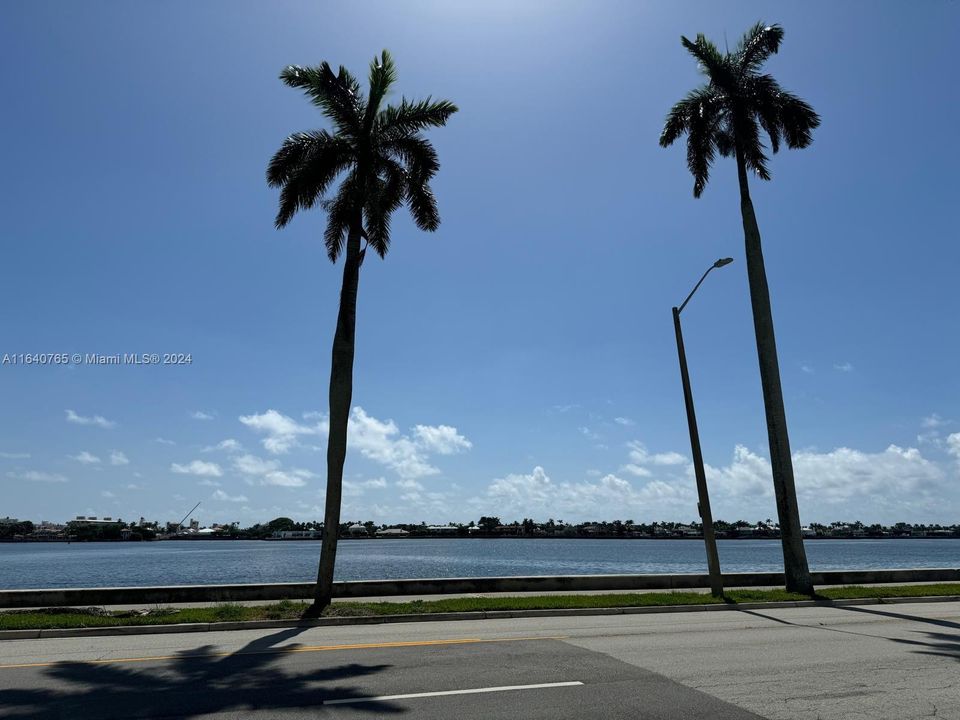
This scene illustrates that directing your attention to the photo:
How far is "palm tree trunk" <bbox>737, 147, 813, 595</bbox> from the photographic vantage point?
839 inches

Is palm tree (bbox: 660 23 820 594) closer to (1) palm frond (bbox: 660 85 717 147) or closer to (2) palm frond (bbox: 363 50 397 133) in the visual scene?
(1) palm frond (bbox: 660 85 717 147)

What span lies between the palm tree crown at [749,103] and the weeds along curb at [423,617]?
1553 cm

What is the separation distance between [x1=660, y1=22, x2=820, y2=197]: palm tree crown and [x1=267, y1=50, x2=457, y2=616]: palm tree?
1113 cm

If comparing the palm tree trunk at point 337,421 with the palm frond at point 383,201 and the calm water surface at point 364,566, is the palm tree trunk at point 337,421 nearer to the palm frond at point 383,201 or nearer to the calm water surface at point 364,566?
the palm frond at point 383,201

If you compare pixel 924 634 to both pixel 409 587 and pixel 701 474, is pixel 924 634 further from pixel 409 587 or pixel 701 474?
pixel 409 587

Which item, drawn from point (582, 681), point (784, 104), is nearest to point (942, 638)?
point (582, 681)

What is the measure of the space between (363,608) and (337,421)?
15.6 ft

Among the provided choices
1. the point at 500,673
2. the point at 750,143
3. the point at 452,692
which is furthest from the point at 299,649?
the point at 750,143

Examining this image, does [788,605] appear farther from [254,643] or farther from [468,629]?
[254,643]

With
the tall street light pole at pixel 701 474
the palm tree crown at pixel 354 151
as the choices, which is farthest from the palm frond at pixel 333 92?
the tall street light pole at pixel 701 474

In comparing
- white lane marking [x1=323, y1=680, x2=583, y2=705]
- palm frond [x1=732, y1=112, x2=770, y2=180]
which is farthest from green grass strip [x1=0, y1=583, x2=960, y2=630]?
palm frond [x1=732, y1=112, x2=770, y2=180]

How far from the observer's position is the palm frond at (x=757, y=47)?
2472 centimetres

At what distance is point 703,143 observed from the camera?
26344 millimetres

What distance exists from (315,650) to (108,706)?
4.12 m
